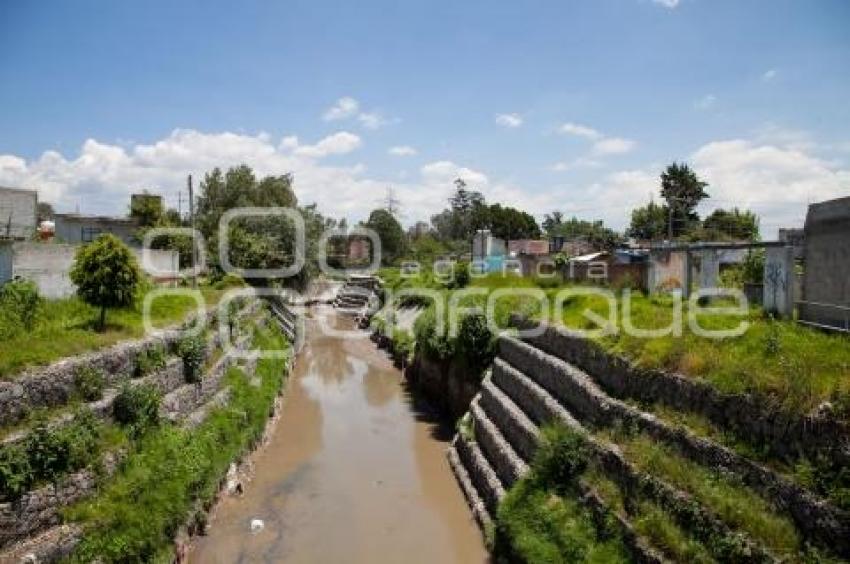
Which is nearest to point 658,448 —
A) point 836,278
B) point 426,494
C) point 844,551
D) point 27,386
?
point 844,551

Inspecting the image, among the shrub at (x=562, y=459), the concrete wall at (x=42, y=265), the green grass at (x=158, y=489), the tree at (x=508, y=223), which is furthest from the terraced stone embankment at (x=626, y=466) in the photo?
the tree at (x=508, y=223)

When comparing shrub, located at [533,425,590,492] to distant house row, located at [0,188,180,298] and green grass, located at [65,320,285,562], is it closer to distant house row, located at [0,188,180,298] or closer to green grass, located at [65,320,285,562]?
green grass, located at [65,320,285,562]

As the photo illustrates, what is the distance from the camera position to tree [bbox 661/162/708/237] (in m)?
66.6

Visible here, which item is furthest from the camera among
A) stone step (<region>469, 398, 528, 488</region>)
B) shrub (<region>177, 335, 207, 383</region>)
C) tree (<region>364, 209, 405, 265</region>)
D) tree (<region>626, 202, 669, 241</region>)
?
tree (<region>364, 209, 405, 265</region>)

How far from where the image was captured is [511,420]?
1712cm

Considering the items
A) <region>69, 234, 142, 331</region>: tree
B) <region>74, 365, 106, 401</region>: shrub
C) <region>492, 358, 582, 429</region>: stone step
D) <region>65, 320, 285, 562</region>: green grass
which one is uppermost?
<region>69, 234, 142, 331</region>: tree

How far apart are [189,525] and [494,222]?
77213 millimetres

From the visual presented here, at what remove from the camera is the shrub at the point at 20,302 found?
16.2 meters

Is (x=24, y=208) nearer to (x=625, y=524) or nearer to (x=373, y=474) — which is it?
(x=373, y=474)

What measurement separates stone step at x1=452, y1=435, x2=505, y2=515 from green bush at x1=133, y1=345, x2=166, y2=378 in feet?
28.3

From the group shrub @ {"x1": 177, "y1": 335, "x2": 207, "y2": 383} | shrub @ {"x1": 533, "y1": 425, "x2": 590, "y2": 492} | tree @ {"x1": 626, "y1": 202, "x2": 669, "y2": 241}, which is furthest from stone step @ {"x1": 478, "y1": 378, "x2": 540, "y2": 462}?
tree @ {"x1": 626, "y1": 202, "x2": 669, "y2": 241}

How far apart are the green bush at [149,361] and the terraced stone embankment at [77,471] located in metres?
0.14

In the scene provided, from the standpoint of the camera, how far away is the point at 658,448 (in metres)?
11.4

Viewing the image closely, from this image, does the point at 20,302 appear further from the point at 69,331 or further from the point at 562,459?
the point at 562,459
